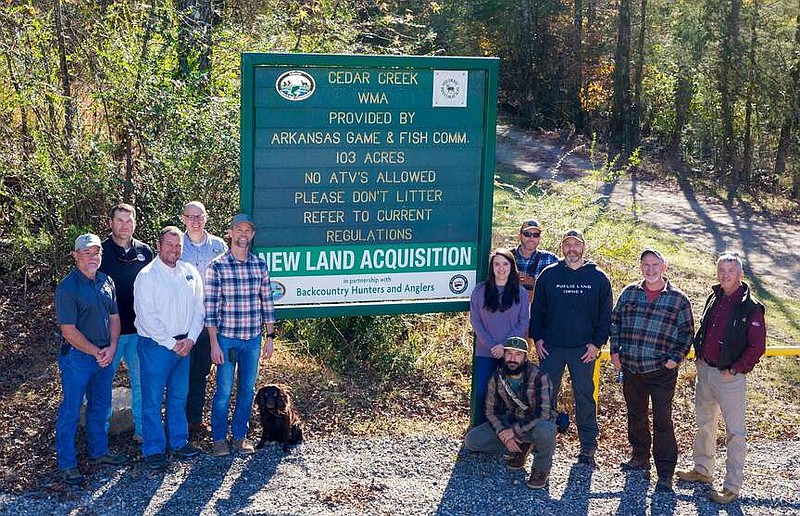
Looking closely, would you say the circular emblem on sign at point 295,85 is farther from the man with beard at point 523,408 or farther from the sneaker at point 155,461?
the sneaker at point 155,461

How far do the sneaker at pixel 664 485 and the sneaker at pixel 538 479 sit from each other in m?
0.86

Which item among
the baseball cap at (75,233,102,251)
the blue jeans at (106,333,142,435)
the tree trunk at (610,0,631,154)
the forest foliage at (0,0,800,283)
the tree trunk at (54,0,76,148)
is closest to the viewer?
the baseball cap at (75,233,102,251)

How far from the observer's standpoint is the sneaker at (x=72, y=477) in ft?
20.7

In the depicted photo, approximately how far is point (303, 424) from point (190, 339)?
63.0 inches

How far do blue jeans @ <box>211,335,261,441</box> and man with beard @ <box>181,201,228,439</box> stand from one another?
326 mm

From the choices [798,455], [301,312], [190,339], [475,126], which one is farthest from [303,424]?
[798,455]

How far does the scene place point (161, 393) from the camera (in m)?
6.67

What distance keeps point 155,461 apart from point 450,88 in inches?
147

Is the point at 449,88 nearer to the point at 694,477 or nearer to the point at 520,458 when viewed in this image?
the point at 520,458

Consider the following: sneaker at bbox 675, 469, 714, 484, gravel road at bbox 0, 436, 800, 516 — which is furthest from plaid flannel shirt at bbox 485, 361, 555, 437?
sneaker at bbox 675, 469, 714, 484

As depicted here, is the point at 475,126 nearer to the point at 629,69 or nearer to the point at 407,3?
the point at 407,3

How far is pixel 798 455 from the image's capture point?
25.4 feet

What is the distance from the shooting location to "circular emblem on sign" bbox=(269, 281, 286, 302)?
23.7 feet

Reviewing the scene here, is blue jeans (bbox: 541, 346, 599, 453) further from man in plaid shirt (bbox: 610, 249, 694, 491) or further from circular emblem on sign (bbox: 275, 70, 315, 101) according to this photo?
circular emblem on sign (bbox: 275, 70, 315, 101)
